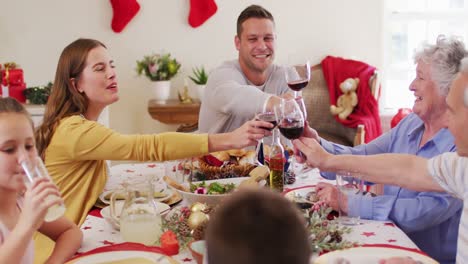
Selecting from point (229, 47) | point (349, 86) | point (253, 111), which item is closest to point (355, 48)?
point (349, 86)

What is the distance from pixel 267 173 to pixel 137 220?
22.2 inches

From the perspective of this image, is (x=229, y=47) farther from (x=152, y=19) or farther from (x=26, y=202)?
(x=26, y=202)

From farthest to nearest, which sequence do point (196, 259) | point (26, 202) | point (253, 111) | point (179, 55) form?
point (179, 55) → point (253, 111) → point (196, 259) → point (26, 202)

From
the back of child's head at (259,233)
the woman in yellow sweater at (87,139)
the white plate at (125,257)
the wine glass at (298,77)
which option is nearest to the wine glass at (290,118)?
the woman in yellow sweater at (87,139)

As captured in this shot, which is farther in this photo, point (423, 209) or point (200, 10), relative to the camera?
point (200, 10)

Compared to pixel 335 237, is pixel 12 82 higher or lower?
higher

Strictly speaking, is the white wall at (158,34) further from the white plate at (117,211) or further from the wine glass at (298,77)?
the white plate at (117,211)

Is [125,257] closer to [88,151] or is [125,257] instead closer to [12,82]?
[88,151]

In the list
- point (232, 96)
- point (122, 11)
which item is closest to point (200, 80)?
point (122, 11)

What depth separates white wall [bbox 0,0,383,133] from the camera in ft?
13.8

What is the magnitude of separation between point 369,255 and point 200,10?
327cm

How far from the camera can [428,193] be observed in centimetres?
171

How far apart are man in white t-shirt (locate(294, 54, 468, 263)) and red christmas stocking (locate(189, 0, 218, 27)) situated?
2605mm

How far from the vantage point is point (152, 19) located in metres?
4.28
